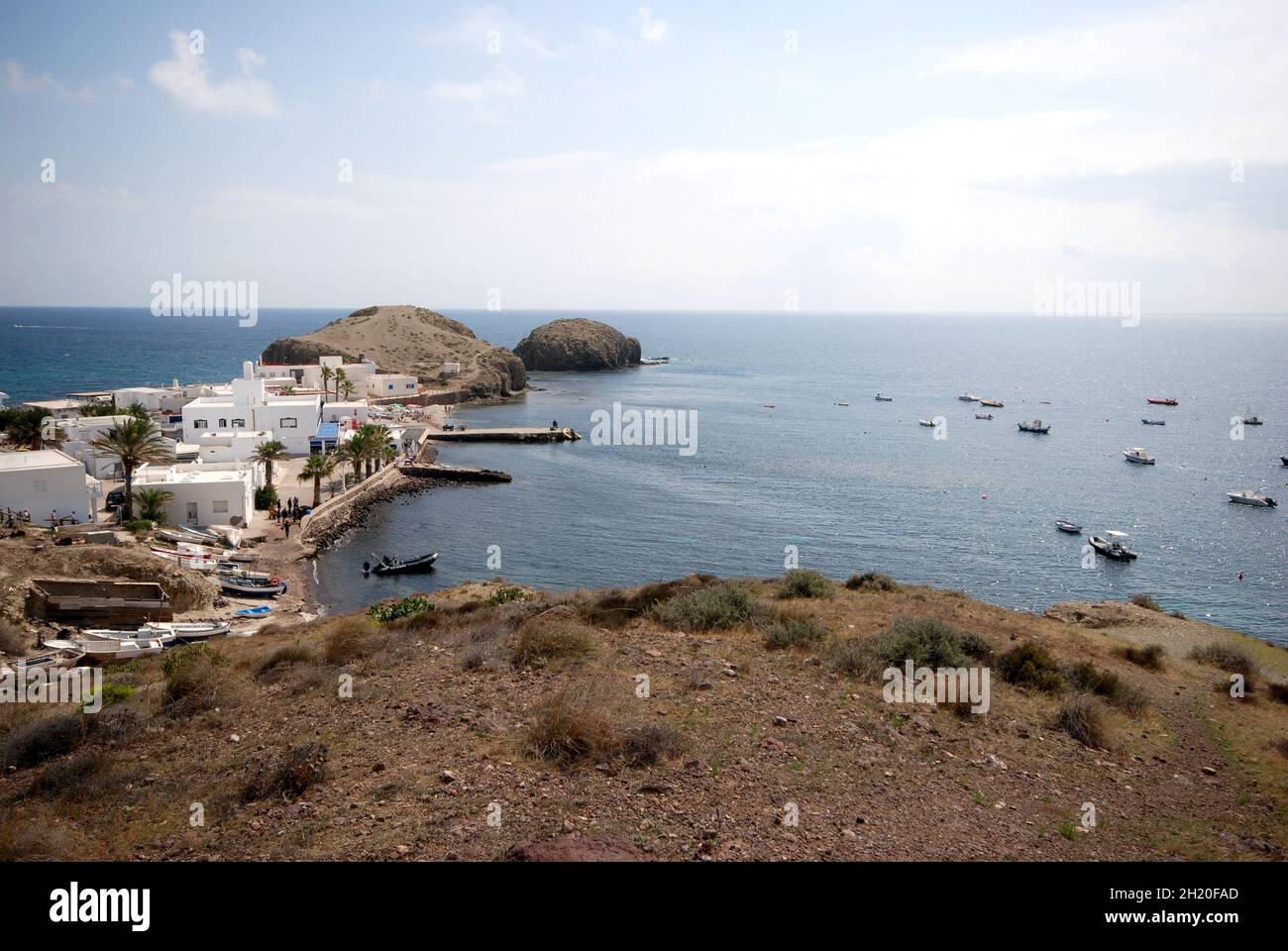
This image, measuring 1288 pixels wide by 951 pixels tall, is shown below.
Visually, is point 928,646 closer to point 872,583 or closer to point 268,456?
point 872,583

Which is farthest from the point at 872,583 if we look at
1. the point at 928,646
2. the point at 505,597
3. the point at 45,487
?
the point at 45,487

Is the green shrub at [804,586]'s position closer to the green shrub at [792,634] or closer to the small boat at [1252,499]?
the green shrub at [792,634]

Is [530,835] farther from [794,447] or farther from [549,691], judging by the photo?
[794,447]

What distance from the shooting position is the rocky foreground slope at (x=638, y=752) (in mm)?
9250

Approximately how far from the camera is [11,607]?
24188 millimetres

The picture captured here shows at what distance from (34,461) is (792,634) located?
1452 inches

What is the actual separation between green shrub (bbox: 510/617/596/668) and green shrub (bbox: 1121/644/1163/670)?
13486 millimetres

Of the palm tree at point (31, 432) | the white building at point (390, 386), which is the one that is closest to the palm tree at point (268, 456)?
the palm tree at point (31, 432)

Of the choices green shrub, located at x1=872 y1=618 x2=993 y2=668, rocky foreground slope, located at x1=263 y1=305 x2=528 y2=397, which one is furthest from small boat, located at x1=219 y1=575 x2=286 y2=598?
rocky foreground slope, located at x1=263 y1=305 x2=528 y2=397

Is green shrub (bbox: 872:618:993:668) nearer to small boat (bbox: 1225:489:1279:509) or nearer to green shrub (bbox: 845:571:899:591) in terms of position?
green shrub (bbox: 845:571:899:591)

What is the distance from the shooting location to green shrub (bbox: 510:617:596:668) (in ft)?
50.5
